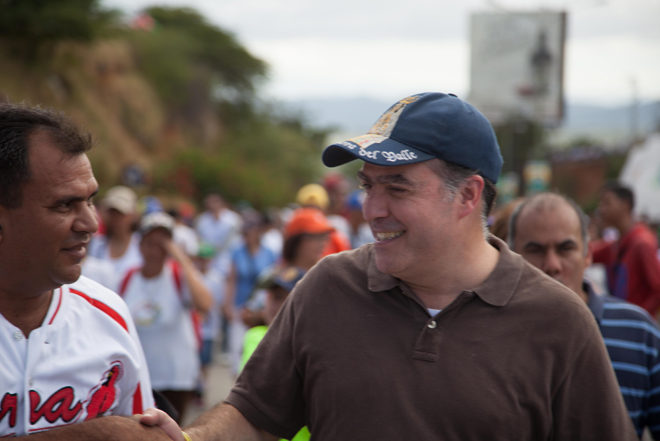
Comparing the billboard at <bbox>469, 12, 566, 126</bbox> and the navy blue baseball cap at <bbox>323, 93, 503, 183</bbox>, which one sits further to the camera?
the billboard at <bbox>469, 12, 566, 126</bbox>

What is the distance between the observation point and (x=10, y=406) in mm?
2080

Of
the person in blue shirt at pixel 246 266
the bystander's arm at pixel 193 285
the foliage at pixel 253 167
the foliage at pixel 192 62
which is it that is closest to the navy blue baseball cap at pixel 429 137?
the bystander's arm at pixel 193 285

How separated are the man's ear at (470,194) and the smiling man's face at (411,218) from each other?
0.06 metres

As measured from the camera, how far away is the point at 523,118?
17500 mm

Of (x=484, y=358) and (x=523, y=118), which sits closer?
(x=484, y=358)

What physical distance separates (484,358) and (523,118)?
54.1ft

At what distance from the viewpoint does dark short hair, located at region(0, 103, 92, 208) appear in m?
2.06

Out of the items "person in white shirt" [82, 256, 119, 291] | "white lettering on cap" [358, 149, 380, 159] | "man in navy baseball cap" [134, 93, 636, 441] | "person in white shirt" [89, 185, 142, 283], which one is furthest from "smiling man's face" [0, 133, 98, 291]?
"person in white shirt" [89, 185, 142, 283]

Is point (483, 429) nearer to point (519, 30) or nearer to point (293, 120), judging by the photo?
point (519, 30)

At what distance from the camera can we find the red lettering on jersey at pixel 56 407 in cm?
211

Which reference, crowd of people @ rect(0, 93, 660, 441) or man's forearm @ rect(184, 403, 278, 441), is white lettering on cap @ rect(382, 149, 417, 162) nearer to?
crowd of people @ rect(0, 93, 660, 441)

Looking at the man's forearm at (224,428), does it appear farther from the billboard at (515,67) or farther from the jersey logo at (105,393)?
the billboard at (515,67)

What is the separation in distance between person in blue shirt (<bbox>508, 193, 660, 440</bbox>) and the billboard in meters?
13.6

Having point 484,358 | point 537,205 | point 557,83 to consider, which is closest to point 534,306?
point 484,358
